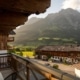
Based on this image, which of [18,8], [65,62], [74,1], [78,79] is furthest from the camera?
[74,1]

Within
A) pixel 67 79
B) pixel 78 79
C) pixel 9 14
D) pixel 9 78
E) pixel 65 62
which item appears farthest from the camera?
pixel 65 62

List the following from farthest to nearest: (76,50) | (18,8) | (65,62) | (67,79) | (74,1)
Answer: (74,1), (76,50), (65,62), (67,79), (18,8)

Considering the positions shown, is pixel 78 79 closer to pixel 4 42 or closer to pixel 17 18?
pixel 17 18

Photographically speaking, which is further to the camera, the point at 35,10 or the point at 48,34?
the point at 48,34

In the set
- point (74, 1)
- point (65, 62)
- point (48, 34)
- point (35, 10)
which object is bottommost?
point (65, 62)

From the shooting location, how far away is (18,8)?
104 cm

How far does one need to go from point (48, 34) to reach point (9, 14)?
81.2m

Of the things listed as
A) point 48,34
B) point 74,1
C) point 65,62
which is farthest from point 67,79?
point 74,1

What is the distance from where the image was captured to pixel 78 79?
157 centimetres

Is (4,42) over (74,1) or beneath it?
beneath

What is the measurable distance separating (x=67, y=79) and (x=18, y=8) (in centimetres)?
107

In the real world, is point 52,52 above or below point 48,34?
below

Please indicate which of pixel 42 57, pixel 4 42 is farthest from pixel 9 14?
pixel 42 57

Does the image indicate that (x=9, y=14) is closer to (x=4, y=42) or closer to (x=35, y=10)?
(x=35, y=10)
